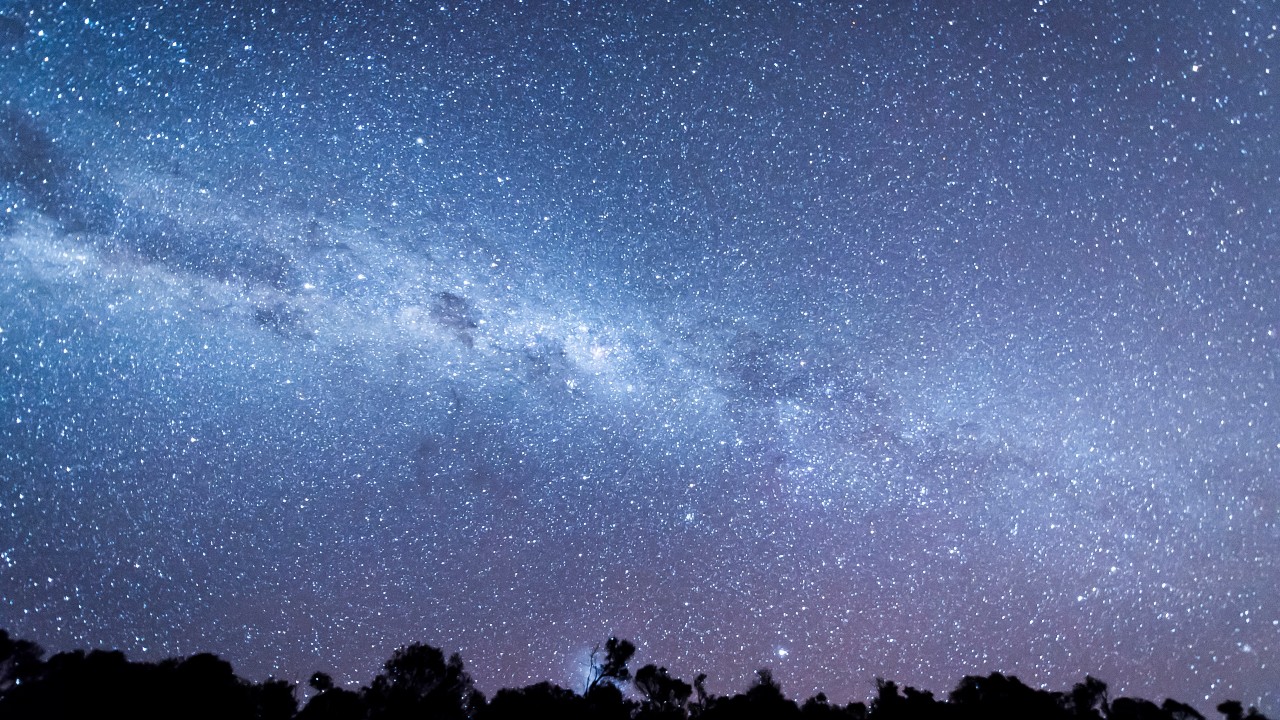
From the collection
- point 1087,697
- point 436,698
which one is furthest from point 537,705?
point 1087,697

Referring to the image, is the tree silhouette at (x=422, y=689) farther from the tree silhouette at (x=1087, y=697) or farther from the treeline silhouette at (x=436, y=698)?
the tree silhouette at (x=1087, y=697)

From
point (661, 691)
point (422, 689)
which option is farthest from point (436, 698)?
point (661, 691)

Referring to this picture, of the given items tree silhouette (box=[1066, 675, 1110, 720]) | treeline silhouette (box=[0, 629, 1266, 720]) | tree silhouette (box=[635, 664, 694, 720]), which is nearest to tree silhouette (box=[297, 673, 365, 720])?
treeline silhouette (box=[0, 629, 1266, 720])

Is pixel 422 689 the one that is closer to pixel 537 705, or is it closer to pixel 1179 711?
pixel 537 705

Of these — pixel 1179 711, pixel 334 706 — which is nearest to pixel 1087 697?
pixel 1179 711

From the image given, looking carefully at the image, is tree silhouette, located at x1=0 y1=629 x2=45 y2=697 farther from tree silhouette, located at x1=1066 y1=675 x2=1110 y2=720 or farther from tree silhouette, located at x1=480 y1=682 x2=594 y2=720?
tree silhouette, located at x1=1066 y1=675 x2=1110 y2=720

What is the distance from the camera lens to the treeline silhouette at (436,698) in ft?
89.1

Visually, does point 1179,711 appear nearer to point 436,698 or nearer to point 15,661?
point 436,698

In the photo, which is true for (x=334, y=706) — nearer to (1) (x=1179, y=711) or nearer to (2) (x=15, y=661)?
(2) (x=15, y=661)

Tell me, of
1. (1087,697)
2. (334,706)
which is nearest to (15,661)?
(334,706)

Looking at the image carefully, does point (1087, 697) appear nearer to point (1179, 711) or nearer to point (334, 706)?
point (1179, 711)

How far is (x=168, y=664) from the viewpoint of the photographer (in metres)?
29.2

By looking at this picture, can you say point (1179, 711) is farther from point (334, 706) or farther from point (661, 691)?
point (334, 706)

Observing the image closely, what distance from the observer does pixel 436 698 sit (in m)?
34.1
